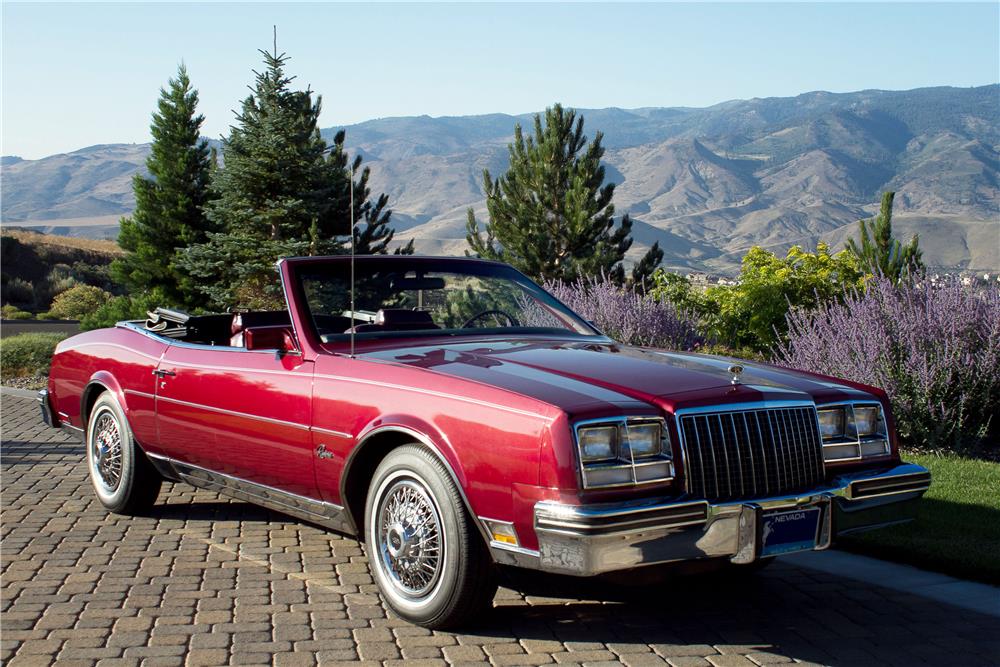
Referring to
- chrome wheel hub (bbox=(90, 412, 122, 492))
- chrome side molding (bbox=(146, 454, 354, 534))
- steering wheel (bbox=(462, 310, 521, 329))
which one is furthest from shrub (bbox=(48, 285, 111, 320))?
steering wheel (bbox=(462, 310, 521, 329))

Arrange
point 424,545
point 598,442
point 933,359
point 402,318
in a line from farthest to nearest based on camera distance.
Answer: point 933,359, point 402,318, point 424,545, point 598,442

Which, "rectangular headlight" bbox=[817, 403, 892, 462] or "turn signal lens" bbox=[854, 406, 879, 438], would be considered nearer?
"rectangular headlight" bbox=[817, 403, 892, 462]

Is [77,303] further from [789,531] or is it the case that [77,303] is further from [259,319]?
[789,531]

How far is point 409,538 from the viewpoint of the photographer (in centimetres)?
462

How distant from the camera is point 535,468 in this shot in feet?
13.3

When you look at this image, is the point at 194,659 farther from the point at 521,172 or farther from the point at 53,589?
the point at 521,172

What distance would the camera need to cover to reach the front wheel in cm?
435

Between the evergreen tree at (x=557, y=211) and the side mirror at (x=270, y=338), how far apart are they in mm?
20126

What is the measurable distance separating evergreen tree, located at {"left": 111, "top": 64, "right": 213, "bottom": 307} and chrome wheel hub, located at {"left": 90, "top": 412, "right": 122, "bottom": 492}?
57.1 feet

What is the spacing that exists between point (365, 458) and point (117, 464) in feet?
8.72

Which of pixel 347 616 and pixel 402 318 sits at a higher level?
pixel 402 318

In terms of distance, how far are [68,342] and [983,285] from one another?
8.13 metres

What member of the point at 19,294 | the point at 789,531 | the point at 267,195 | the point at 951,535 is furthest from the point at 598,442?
the point at 19,294

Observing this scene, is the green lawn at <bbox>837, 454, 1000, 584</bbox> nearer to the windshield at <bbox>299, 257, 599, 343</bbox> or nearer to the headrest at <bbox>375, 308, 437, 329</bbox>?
the windshield at <bbox>299, 257, 599, 343</bbox>
